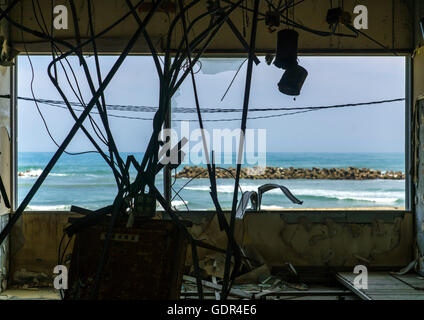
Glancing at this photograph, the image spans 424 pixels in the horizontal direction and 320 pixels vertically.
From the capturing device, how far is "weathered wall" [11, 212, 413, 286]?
530cm

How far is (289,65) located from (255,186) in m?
15.8

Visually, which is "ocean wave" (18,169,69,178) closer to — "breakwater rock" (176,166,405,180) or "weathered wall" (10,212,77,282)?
"breakwater rock" (176,166,405,180)

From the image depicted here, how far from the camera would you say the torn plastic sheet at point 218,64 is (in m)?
5.48

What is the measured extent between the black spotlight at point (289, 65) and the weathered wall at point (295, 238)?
2.72m

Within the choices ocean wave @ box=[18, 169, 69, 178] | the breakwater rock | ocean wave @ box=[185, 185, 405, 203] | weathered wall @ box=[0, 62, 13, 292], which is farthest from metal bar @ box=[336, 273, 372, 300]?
ocean wave @ box=[18, 169, 69, 178]

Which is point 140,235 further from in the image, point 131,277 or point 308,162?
point 308,162

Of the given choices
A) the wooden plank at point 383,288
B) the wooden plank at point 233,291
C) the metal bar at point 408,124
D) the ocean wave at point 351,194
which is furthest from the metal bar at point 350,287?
the ocean wave at point 351,194

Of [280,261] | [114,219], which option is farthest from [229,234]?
[280,261]

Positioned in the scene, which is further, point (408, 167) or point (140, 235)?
point (408, 167)

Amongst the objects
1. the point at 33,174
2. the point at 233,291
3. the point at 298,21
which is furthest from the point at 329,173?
the point at 233,291

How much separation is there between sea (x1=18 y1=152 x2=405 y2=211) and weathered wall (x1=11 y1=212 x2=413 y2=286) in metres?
10.6

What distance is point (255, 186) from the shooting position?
60.6 feet
